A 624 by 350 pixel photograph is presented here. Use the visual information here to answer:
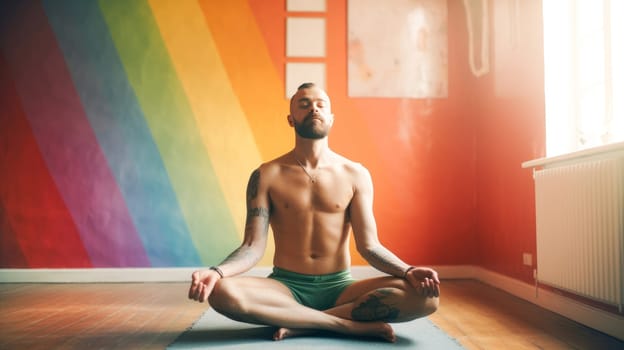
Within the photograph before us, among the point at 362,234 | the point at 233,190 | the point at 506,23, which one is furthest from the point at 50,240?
the point at 506,23

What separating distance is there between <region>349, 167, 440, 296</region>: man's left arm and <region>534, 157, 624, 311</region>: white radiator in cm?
83

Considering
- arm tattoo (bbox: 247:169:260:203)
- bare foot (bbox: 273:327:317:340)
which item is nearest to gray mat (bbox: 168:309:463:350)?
bare foot (bbox: 273:327:317:340)

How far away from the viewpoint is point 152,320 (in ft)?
8.24

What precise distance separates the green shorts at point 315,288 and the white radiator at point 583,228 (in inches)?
43.9

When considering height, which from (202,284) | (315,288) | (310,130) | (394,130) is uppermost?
(394,130)

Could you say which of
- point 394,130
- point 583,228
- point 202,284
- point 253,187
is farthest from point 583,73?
point 202,284

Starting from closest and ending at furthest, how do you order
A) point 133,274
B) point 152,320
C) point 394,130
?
point 152,320 → point 133,274 → point 394,130

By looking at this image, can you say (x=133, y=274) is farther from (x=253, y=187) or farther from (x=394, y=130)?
(x=394, y=130)

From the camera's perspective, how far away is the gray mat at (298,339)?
1940mm

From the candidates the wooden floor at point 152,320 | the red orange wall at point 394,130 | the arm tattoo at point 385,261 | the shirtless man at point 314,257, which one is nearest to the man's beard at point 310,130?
the shirtless man at point 314,257

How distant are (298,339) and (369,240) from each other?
0.56 metres

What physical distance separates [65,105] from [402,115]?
281 cm

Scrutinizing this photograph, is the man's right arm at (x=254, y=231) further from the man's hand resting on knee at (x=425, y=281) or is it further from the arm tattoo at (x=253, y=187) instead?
the man's hand resting on knee at (x=425, y=281)

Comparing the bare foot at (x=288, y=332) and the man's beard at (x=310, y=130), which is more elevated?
the man's beard at (x=310, y=130)
